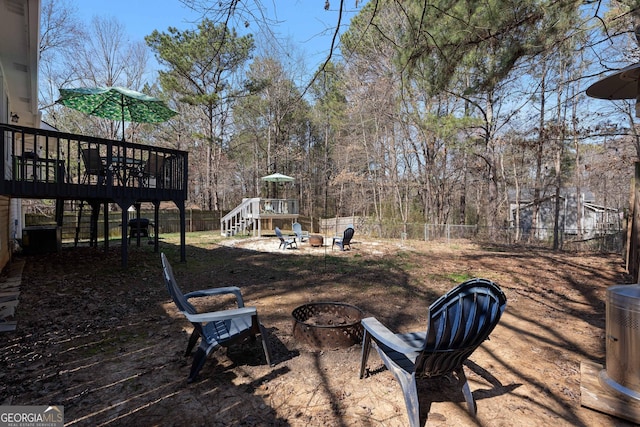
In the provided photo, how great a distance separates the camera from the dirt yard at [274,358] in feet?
7.27

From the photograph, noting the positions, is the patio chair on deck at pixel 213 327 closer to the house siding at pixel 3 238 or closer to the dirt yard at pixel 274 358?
the dirt yard at pixel 274 358

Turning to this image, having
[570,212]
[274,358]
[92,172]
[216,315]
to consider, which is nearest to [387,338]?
[274,358]

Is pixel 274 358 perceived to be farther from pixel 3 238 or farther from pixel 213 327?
pixel 3 238

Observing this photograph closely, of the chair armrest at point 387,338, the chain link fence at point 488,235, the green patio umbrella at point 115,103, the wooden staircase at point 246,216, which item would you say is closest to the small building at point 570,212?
the chain link fence at point 488,235

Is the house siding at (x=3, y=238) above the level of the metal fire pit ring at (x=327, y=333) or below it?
above

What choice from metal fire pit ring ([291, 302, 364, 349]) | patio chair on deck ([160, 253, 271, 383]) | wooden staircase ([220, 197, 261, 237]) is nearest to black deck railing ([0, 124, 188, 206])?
patio chair on deck ([160, 253, 271, 383])

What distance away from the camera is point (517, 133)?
1547 centimetres

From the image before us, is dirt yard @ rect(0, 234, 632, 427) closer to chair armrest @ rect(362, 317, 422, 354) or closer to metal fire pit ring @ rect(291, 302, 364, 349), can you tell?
metal fire pit ring @ rect(291, 302, 364, 349)

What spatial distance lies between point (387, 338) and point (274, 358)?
1.21 m

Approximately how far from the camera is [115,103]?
8.71m

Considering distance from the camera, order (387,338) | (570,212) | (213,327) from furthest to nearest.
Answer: (570,212)
(213,327)
(387,338)

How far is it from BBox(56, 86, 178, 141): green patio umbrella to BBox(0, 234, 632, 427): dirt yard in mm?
3985
